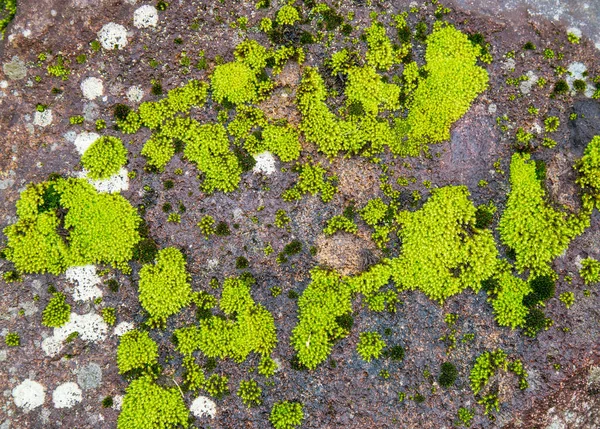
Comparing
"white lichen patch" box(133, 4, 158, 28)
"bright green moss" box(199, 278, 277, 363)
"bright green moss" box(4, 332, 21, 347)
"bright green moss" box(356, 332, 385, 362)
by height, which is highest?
"white lichen patch" box(133, 4, 158, 28)

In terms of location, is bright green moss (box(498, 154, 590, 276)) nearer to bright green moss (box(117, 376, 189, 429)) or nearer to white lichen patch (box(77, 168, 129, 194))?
bright green moss (box(117, 376, 189, 429))

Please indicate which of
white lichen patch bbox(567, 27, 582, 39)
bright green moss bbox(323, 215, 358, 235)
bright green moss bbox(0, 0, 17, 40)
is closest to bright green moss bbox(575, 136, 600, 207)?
white lichen patch bbox(567, 27, 582, 39)

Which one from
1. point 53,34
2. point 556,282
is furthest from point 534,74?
point 53,34

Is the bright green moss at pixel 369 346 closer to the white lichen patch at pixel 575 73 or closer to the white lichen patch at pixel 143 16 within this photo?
the white lichen patch at pixel 575 73

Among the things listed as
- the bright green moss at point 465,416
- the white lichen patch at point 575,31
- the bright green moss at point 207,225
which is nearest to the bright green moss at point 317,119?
the bright green moss at point 207,225

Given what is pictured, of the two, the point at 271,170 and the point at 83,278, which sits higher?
the point at 271,170

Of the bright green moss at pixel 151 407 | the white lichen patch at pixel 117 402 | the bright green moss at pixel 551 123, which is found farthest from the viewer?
the bright green moss at pixel 551 123

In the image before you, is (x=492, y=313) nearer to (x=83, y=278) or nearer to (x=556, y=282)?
(x=556, y=282)
